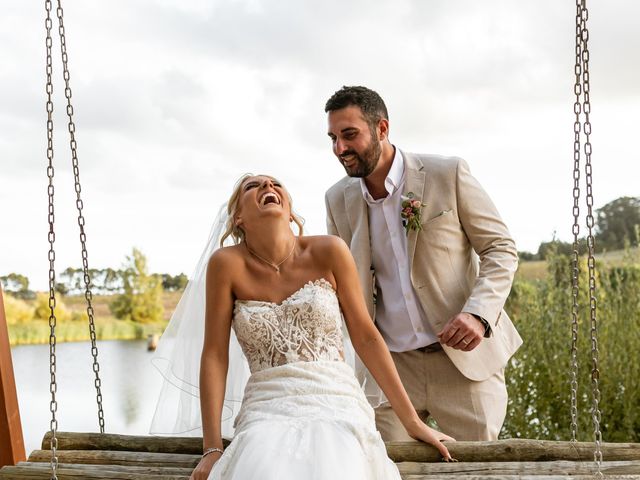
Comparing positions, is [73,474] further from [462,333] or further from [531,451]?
[531,451]

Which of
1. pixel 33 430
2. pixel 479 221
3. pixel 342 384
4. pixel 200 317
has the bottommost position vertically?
pixel 33 430

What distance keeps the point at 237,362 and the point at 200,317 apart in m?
0.26

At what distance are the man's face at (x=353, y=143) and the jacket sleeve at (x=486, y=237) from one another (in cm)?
42

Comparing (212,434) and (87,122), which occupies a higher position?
(87,122)

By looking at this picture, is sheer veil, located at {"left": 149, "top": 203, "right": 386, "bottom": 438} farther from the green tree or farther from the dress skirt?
the green tree

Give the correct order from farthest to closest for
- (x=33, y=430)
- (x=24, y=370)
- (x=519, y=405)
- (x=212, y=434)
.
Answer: (x=24, y=370) → (x=33, y=430) → (x=519, y=405) → (x=212, y=434)

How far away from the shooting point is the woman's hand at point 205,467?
2.75 meters

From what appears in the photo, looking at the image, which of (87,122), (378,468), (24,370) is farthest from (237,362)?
(24,370)

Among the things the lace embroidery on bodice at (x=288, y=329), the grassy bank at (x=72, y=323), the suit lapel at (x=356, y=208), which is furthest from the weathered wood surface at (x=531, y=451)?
the grassy bank at (x=72, y=323)

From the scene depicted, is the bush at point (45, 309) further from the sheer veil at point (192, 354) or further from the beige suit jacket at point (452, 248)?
the beige suit jacket at point (452, 248)

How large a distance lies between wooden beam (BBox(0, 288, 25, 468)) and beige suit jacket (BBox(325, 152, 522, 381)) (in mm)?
1833

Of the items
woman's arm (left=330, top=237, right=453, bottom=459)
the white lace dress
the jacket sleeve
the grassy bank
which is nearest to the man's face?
the jacket sleeve

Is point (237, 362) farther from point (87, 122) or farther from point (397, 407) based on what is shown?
point (87, 122)

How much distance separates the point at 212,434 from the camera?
2.83m
